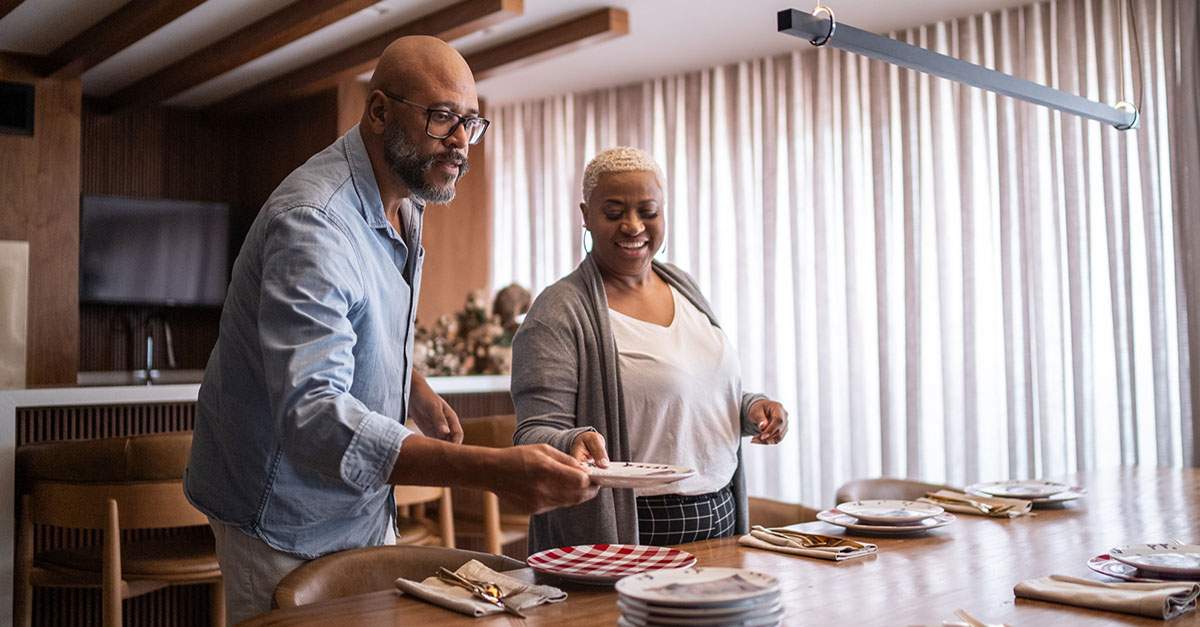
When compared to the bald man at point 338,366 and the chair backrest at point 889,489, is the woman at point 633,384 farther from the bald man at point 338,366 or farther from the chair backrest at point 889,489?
the chair backrest at point 889,489

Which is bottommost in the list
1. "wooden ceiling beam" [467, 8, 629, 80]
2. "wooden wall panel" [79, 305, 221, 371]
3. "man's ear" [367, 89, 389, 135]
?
"wooden wall panel" [79, 305, 221, 371]

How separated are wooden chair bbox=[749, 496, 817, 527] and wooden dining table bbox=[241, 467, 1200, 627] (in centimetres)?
35

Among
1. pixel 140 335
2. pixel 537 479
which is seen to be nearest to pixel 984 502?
pixel 537 479

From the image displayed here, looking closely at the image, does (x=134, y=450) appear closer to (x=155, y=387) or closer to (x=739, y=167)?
(x=155, y=387)

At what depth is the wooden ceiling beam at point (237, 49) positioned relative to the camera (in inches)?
169

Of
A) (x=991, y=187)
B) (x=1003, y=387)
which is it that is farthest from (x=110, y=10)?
(x=1003, y=387)

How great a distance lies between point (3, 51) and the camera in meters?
5.04

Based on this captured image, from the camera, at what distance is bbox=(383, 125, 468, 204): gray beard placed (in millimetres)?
1598

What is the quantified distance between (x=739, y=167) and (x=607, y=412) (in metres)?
3.72

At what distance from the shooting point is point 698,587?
1.19 meters

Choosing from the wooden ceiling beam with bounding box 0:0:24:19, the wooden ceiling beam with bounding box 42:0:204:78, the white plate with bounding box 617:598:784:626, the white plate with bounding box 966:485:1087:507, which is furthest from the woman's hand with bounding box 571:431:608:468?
the wooden ceiling beam with bounding box 0:0:24:19

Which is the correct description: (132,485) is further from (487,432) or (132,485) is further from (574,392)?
(574,392)

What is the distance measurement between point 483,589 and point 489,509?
1.99m

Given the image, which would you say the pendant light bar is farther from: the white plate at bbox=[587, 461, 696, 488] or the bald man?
the white plate at bbox=[587, 461, 696, 488]
